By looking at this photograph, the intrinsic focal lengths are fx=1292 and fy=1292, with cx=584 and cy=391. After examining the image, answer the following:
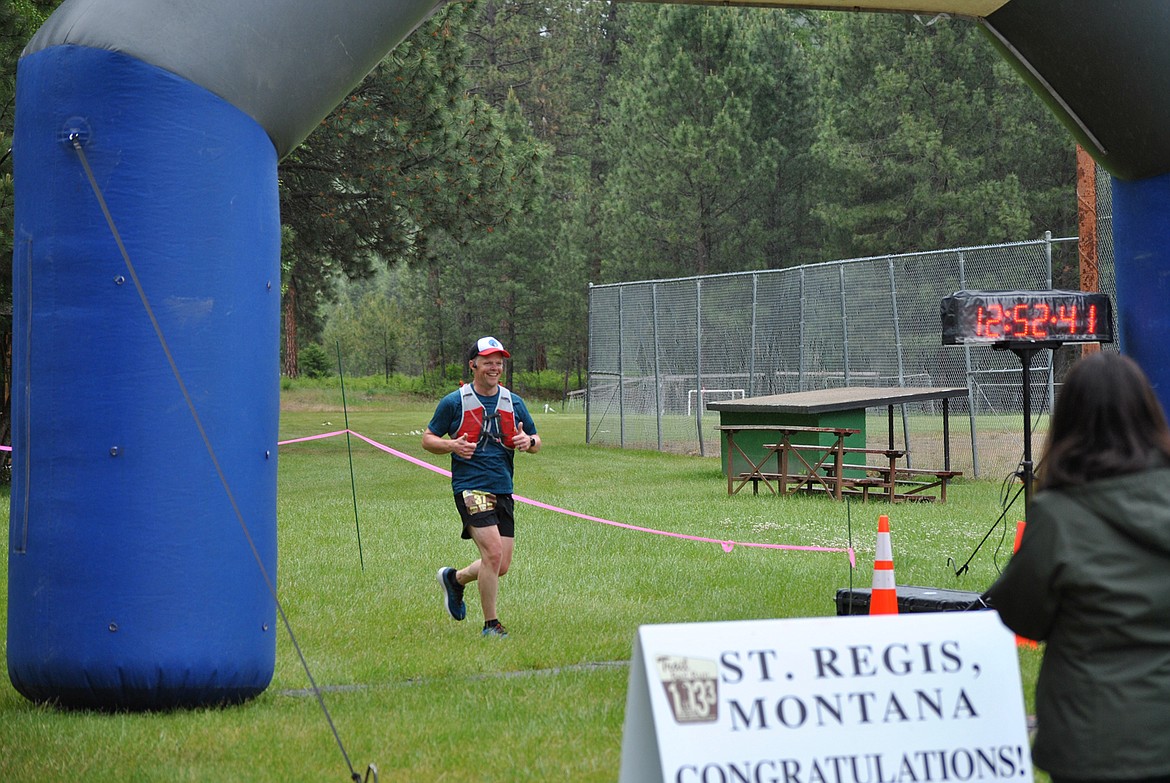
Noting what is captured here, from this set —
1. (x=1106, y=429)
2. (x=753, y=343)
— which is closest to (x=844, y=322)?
(x=753, y=343)

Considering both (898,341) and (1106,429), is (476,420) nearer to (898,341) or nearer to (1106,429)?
(1106,429)

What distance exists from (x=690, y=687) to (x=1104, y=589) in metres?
1.12

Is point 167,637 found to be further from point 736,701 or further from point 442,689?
point 736,701

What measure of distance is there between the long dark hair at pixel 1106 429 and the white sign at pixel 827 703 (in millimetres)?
836

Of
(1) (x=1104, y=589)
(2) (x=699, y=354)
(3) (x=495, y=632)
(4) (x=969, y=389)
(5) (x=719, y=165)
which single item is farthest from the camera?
(5) (x=719, y=165)

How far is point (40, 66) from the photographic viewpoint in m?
5.93

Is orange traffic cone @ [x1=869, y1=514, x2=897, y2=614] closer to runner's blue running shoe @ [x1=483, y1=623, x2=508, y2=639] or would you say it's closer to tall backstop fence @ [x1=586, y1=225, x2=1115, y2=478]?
runner's blue running shoe @ [x1=483, y1=623, x2=508, y2=639]

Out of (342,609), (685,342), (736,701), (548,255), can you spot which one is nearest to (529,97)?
(548,255)

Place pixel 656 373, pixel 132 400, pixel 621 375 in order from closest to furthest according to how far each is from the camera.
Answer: pixel 132 400 < pixel 656 373 < pixel 621 375

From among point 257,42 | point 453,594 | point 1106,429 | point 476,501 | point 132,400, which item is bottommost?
point 453,594

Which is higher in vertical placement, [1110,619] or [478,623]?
[1110,619]

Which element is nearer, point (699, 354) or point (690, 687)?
point (690, 687)

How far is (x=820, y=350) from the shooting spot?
21000 mm

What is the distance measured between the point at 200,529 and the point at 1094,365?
3.99m
